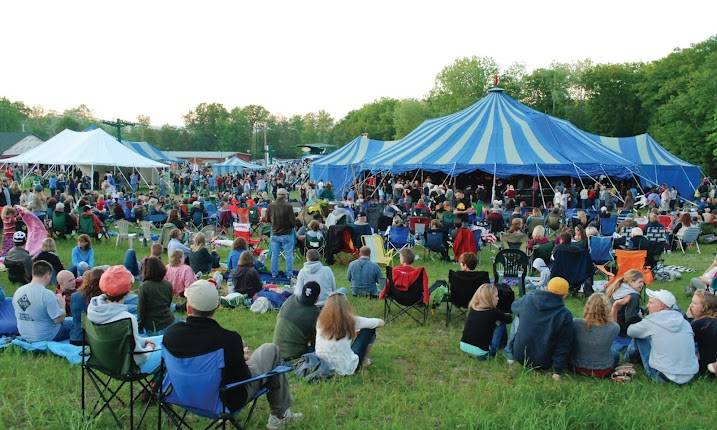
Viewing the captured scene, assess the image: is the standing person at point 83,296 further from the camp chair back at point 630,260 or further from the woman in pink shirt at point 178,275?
the camp chair back at point 630,260

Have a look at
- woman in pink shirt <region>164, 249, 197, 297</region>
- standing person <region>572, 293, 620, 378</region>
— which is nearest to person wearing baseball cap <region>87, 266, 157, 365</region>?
woman in pink shirt <region>164, 249, 197, 297</region>

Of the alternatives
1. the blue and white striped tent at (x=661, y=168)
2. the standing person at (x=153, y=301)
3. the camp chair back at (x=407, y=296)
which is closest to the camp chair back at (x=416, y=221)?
the camp chair back at (x=407, y=296)

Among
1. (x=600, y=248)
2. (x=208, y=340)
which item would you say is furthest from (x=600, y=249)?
(x=208, y=340)

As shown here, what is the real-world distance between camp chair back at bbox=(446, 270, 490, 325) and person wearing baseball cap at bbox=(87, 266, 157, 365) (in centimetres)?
320

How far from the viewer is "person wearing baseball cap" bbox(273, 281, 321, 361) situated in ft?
14.4

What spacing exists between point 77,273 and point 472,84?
5073cm

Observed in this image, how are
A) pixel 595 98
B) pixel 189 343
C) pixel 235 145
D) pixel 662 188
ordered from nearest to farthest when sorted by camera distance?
pixel 189 343 → pixel 662 188 → pixel 595 98 → pixel 235 145

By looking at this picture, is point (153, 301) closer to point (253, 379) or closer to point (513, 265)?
point (253, 379)

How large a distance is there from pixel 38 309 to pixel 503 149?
46.3 ft

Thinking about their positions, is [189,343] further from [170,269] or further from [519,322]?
[170,269]

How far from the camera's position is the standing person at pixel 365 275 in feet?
22.4

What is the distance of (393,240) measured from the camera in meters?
9.38

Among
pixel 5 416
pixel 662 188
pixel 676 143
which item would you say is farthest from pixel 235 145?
pixel 5 416

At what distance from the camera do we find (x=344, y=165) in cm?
2244
